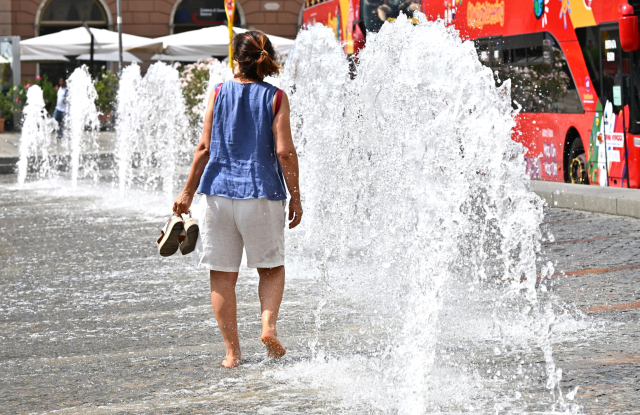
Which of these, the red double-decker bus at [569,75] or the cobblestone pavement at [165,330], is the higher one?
the red double-decker bus at [569,75]

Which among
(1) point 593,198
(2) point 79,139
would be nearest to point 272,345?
(1) point 593,198

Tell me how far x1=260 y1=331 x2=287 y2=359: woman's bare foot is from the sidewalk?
270 inches

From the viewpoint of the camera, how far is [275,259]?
5.40 meters

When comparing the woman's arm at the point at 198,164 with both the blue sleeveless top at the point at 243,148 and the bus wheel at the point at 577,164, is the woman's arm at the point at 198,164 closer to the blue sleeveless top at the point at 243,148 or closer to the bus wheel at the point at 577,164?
the blue sleeveless top at the point at 243,148

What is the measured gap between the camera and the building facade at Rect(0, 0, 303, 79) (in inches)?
1499

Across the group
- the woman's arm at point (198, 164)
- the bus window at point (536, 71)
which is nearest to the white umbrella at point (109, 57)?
the bus window at point (536, 71)

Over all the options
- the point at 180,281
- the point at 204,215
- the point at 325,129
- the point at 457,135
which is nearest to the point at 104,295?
the point at 180,281

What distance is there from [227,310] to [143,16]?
34.7 metres

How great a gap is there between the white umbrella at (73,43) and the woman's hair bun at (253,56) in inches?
1097

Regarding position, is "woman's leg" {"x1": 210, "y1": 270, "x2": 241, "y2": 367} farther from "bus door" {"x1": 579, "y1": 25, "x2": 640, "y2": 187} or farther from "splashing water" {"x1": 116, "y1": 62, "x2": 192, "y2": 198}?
"splashing water" {"x1": 116, "y1": 62, "x2": 192, "y2": 198}

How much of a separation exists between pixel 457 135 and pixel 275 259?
3.79 ft

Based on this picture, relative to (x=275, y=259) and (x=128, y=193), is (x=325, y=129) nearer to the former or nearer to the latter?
(x=128, y=193)

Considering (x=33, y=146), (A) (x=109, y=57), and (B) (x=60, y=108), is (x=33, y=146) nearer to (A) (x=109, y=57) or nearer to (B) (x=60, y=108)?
(B) (x=60, y=108)

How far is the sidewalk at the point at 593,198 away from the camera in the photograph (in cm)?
1141
